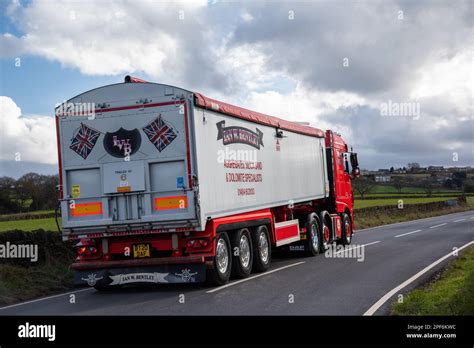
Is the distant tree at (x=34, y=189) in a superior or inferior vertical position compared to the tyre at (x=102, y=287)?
superior

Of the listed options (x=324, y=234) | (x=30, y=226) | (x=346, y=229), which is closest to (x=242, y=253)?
(x=324, y=234)

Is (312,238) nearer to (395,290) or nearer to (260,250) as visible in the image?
(260,250)

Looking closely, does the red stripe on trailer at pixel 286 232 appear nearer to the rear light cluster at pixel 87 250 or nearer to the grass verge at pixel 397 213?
the rear light cluster at pixel 87 250

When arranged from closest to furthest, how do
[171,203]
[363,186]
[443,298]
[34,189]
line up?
1. [443,298]
2. [171,203]
3. [34,189]
4. [363,186]

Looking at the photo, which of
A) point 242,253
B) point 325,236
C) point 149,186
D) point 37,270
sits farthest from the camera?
point 325,236

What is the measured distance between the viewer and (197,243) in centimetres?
1205

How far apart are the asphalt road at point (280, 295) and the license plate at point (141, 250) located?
0.73 meters

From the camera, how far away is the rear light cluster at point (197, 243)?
1203cm

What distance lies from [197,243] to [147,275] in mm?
1128

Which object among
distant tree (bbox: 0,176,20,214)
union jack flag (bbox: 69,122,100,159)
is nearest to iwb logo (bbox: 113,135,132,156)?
union jack flag (bbox: 69,122,100,159)

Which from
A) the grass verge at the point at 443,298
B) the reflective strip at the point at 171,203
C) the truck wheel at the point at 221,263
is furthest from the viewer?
the truck wheel at the point at 221,263

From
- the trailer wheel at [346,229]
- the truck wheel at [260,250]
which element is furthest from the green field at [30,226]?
the truck wheel at [260,250]
